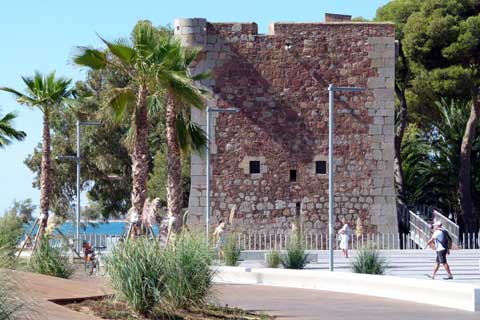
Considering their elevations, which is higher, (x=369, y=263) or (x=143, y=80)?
(x=143, y=80)

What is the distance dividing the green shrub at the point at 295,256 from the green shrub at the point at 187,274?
1011 cm

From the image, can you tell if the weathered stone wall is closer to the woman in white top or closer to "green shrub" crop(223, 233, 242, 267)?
the woman in white top

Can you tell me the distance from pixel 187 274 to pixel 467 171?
29.1 m

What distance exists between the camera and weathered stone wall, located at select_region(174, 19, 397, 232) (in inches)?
1544

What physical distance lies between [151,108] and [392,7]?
22776 millimetres

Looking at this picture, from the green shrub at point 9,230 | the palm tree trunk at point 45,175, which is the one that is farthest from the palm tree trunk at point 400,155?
the green shrub at point 9,230

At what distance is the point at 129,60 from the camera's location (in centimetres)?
2633

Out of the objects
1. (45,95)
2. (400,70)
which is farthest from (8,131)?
(400,70)

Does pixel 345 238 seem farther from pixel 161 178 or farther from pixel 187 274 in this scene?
pixel 161 178

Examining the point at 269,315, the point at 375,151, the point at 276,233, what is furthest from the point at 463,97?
the point at 269,315

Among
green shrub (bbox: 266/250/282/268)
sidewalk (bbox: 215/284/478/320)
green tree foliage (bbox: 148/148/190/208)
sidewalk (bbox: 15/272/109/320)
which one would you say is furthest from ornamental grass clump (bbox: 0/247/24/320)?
green tree foliage (bbox: 148/148/190/208)

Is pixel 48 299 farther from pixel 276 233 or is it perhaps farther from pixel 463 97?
pixel 463 97

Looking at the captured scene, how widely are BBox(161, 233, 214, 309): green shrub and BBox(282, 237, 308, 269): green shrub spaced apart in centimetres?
1011

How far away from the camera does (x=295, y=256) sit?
2866cm
